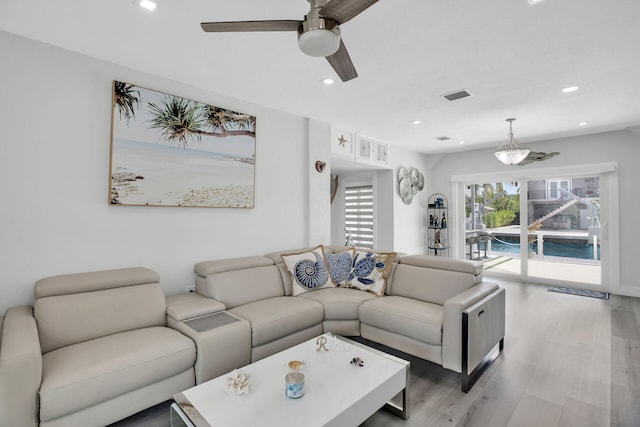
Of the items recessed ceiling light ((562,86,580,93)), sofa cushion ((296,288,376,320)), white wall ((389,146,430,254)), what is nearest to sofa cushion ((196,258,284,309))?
sofa cushion ((296,288,376,320))

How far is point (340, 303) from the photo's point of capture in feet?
9.63

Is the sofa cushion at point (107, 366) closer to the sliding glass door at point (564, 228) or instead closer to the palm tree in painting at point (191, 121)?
the palm tree in painting at point (191, 121)

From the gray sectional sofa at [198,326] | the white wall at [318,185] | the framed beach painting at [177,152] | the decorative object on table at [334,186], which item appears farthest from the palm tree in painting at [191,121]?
the decorative object on table at [334,186]

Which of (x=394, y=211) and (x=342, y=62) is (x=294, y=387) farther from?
(x=394, y=211)

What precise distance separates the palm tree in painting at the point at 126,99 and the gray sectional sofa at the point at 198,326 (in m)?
1.31

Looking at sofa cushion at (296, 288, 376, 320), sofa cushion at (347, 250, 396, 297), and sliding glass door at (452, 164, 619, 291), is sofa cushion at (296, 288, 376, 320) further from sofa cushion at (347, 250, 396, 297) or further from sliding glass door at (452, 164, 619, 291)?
sliding glass door at (452, 164, 619, 291)

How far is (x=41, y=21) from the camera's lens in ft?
6.68

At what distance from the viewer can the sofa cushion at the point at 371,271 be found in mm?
3238

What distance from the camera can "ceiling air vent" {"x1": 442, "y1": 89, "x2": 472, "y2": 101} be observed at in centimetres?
322

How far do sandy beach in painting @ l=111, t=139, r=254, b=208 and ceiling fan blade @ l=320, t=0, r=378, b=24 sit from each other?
6.65 ft

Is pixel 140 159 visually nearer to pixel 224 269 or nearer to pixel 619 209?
pixel 224 269

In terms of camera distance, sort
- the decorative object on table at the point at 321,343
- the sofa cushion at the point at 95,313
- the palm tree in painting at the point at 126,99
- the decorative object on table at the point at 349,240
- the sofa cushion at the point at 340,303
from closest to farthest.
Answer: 1. the sofa cushion at the point at 95,313
2. the decorative object on table at the point at 321,343
3. the palm tree in painting at the point at 126,99
4. the sofa cushion at the point at 340,303
5. the decorative object on table at the point at 349,240

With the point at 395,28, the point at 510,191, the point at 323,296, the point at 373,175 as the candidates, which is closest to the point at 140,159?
the point at 323,296

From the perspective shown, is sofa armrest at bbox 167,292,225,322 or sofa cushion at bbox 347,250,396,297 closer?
sofa armrest at bbox 167,292,225,322
